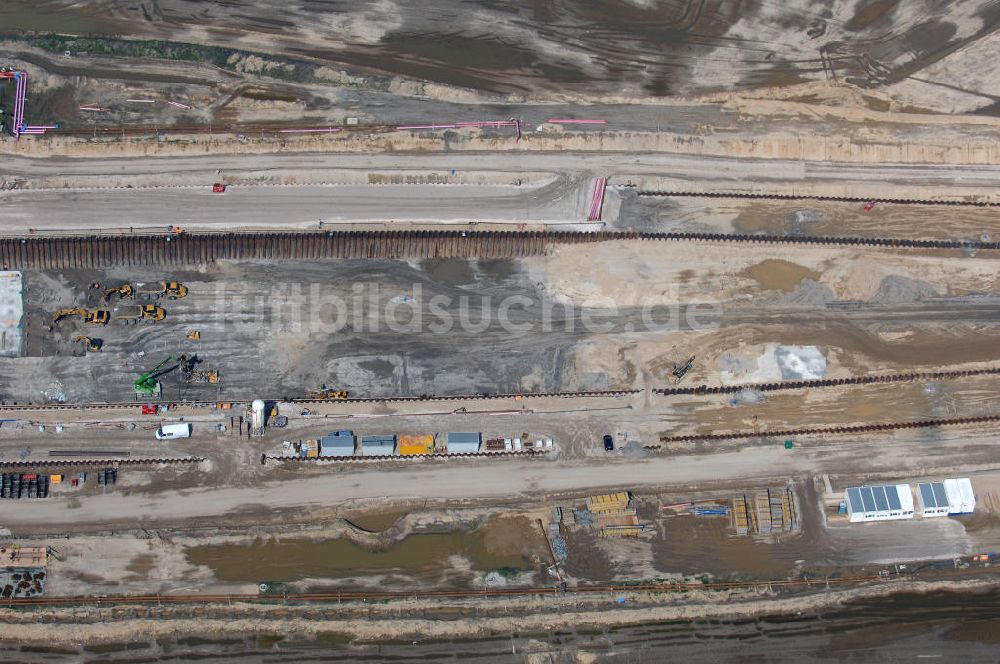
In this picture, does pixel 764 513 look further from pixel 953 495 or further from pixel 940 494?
pixel 953 495

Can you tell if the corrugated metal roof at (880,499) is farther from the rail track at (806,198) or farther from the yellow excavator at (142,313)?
the yellow excavator at (142,313)

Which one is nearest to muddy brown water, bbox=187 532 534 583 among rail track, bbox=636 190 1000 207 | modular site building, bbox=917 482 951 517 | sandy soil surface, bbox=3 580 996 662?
sandy soil surface, bbox=3 580 996 662

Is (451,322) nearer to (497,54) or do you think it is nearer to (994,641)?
(497,54)

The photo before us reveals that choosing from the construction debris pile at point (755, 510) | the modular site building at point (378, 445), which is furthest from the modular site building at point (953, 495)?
the modular site building at point (378, 445)

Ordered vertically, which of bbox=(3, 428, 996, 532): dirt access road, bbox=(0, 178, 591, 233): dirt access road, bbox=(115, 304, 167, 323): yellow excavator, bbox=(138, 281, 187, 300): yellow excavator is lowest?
bbox=(3, 428, 996, 532): dirt access road

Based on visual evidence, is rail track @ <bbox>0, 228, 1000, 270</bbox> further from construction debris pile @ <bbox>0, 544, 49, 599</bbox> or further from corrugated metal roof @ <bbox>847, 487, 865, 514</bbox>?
construction debris pile @ <bbox>0, 544, 49, 599</bbox>

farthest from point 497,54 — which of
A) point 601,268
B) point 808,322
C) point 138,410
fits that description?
point 138,410
